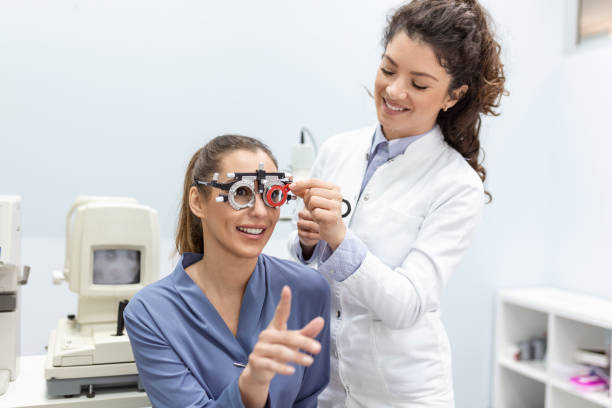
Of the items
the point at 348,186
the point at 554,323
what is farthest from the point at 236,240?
the point at 554,323

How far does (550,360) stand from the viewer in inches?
113

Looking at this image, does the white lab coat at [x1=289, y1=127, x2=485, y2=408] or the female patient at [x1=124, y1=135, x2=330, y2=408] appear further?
the white lab coat at [x1=289, y1=127, x2=485, y2=408]

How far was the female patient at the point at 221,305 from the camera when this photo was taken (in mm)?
1155

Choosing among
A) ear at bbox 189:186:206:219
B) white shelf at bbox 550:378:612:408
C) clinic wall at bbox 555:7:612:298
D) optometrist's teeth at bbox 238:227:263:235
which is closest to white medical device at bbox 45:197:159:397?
ear at bbox 189:186:206:219

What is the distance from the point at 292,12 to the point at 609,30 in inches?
70.8

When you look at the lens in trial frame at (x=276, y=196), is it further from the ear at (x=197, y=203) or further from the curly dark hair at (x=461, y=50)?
the curly dark hair at (x=461, y=50)

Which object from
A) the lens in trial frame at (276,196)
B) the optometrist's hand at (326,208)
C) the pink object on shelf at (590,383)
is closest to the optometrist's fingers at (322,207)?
the optometrist's hand at (326,208)

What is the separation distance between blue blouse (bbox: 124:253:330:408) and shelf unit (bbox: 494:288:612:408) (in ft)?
6.23

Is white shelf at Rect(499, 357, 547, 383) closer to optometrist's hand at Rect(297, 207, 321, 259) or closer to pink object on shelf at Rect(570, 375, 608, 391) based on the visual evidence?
pink object on shelf at Rect(570, 375, 608, 391)

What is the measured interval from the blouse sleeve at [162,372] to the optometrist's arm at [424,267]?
37 centimetres

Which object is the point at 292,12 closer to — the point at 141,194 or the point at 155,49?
the point at 155,49

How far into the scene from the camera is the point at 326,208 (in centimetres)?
116

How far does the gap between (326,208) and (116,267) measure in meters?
0.87

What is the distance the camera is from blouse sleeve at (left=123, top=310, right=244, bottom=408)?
3.72 feet
